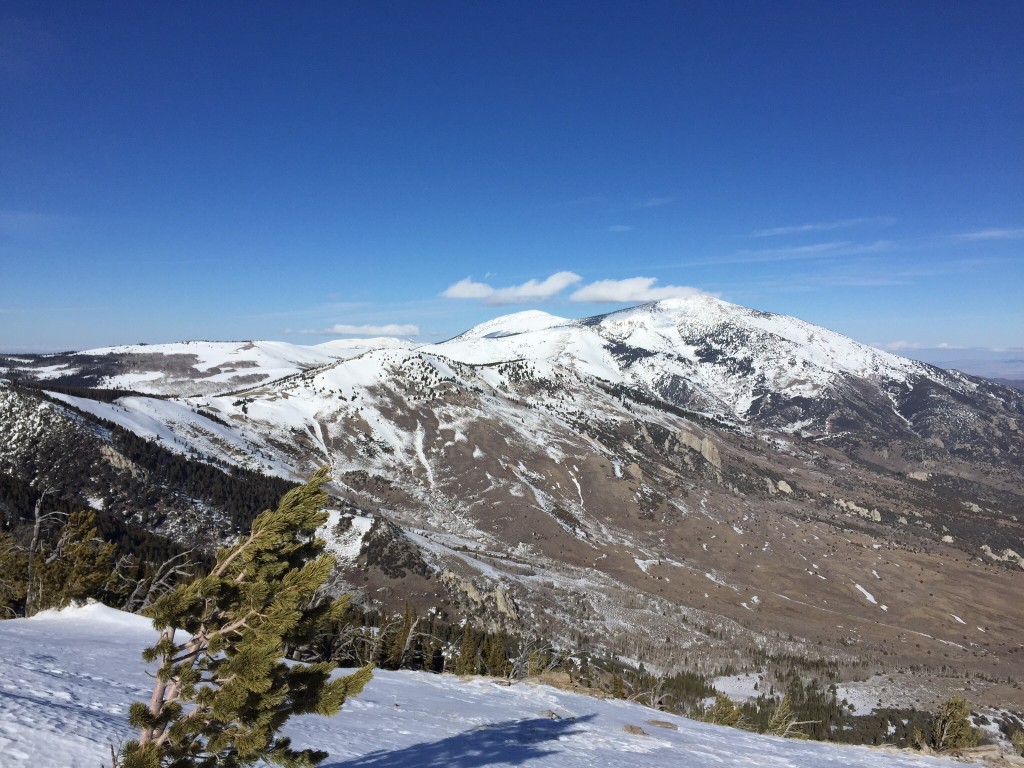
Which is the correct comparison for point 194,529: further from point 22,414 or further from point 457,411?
point 457,411

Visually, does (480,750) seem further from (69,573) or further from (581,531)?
(581,531)

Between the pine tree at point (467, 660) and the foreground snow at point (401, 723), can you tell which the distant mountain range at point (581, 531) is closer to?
the pine tree at point (467, 660)

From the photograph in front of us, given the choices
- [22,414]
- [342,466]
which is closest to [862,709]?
[342,466]

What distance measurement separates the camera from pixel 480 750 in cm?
1678

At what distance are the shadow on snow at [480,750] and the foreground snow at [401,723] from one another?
47 mm

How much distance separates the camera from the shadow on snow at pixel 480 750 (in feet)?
46.9

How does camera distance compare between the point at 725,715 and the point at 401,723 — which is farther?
the point at 725,715

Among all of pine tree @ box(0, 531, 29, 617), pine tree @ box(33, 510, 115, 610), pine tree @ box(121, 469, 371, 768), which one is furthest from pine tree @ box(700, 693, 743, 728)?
pine tree @ box(0, 531, 29, 617)

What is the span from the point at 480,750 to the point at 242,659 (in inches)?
503

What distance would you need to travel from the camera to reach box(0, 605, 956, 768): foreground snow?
457 inches

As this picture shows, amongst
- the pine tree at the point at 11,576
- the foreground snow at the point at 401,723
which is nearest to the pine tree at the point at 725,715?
the foreground snow at the point at 401,723

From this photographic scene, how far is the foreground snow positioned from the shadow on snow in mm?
47

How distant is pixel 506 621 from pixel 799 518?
4766 inches

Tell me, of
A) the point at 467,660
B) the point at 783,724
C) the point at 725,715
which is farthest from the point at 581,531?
the point at 783,724
